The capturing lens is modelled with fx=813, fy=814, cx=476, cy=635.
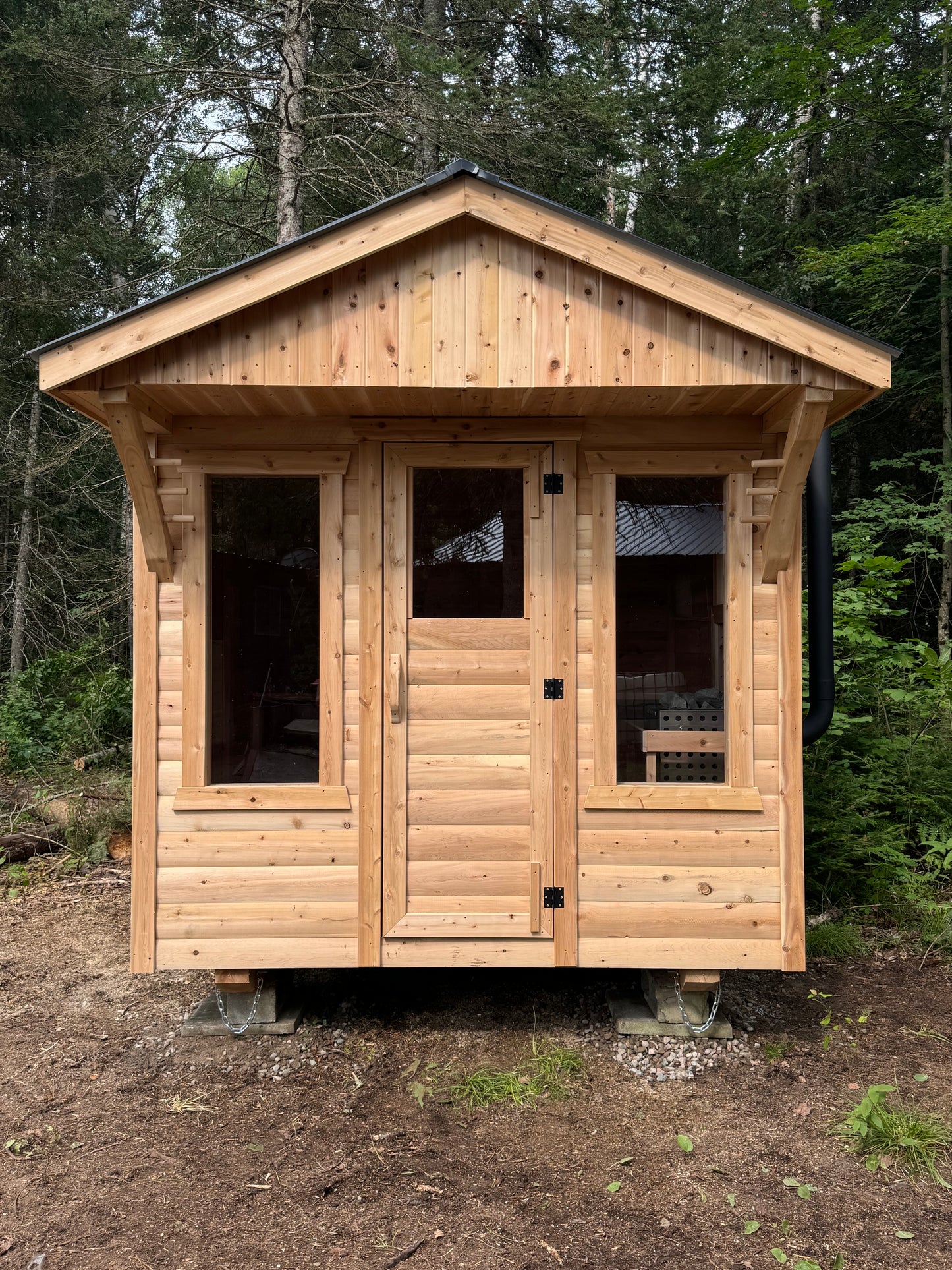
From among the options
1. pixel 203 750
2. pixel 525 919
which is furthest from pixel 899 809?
pixel 203 750

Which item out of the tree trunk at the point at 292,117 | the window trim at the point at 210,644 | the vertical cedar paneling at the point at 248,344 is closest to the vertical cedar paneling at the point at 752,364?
the window trim at the point at 210,644

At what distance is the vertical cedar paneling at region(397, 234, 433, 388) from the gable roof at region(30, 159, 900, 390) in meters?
0.09

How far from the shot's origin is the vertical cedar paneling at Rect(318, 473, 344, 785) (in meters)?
3.62

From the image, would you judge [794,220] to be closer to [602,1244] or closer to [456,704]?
[456,704]

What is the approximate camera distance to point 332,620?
362 centimetres

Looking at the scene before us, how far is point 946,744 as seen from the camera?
19.4ft

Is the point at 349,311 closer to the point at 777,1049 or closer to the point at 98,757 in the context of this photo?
the point at 777,1049

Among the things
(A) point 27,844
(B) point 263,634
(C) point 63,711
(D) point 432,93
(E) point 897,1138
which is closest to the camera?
(E) point 897,1138

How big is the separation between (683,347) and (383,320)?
1.17 m

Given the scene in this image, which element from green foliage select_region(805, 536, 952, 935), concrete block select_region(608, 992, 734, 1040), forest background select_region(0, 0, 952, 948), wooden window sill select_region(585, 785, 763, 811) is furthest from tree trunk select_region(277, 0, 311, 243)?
concrete block select_region(608, 992, 734, 1040)

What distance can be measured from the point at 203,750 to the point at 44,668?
6.69 metres

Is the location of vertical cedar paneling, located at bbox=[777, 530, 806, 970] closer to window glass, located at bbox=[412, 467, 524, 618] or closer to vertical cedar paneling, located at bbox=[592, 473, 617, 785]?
vertical cedar paneling, located at bbox=[592, 473, 617, 785]

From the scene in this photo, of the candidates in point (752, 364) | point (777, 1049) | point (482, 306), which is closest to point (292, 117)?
point (482, 306)

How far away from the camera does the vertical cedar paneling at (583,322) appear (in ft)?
10.3
